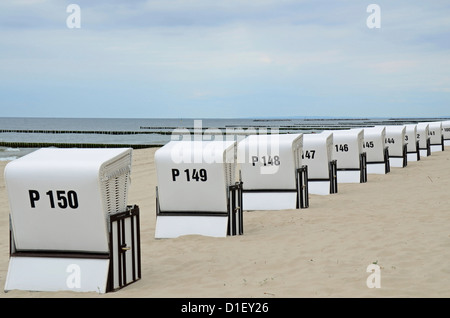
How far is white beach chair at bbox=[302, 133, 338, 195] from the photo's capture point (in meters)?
16.7

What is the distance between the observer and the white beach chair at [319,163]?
16709mm

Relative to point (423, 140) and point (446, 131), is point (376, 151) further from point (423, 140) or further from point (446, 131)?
point (446, 131)

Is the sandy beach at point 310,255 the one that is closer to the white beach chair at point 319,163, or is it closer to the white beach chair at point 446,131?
the white beach chair at point 319,163

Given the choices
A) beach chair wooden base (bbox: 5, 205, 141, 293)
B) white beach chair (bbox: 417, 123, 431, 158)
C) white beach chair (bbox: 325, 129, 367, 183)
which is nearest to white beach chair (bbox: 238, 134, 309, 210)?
white beach chair (bbox: 325, 129, 367, 183)

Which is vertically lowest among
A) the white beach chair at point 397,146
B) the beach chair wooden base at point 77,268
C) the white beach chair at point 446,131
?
the white beach chair at point 446,131

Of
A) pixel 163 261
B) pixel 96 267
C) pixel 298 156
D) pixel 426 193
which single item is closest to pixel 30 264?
pixel 96 267

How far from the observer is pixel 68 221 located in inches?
273

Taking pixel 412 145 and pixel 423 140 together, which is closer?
pixel 412 145

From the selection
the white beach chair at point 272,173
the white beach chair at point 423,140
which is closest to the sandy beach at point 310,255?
the white beach chair at point 272,173

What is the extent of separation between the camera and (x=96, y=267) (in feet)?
23.0

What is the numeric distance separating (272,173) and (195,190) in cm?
379

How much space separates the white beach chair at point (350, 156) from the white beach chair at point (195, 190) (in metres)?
9.90

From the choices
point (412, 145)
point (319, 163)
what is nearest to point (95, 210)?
point (319, 163)

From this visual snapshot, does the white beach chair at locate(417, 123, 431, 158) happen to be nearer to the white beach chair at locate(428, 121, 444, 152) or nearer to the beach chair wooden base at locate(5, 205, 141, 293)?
the white beach chair at locate(428, 121, 444, 152)
